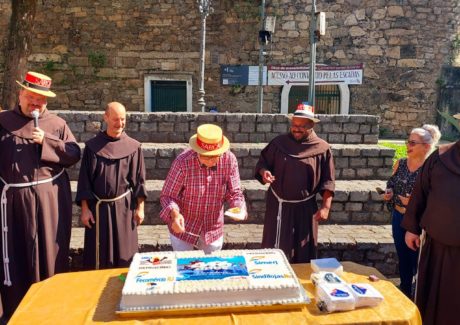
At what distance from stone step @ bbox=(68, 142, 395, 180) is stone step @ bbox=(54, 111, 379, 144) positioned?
0.27m

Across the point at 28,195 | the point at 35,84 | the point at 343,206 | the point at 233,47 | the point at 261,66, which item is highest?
the point at 233,47

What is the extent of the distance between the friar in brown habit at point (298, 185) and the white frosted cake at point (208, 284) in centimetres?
154

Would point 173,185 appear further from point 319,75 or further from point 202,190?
point 319,75

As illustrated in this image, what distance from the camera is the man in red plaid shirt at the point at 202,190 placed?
9.69 feet

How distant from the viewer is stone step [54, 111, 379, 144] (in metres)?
6.40

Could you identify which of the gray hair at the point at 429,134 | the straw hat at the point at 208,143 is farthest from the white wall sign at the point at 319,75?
the straw hat at the point at 208,143

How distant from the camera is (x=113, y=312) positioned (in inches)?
78.5

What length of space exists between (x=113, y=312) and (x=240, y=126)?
4767 millimetres

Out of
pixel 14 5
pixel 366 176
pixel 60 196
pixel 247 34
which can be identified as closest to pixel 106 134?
pixel 60 196

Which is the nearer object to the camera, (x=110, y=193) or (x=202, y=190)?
(x=202, y=190)

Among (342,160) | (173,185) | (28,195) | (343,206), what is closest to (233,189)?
(173,185)

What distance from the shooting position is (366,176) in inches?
244

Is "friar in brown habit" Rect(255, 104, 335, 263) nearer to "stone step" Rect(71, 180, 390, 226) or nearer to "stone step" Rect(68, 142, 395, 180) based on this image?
"stone step" Rect(71, 180, 390, 226)

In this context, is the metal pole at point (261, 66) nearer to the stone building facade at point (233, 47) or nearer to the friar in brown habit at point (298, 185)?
the stone building facade at point (233, 47)
